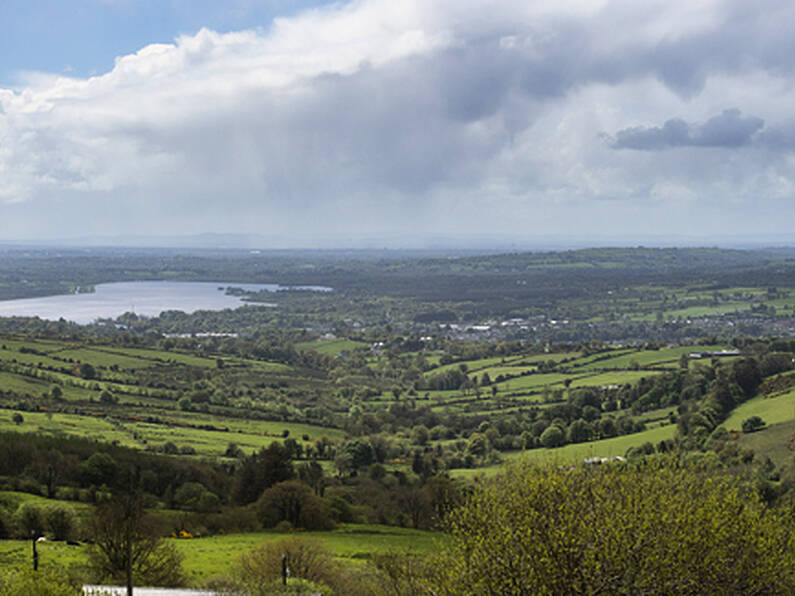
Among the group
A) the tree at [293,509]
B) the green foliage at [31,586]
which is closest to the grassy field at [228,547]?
the tree at [293,509]

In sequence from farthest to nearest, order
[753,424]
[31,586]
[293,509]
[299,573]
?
[753,424] → [293,509] → [299,573] → [31,586]

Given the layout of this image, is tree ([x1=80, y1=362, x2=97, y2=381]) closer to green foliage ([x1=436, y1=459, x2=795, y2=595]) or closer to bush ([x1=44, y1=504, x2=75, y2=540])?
bush ([x1=44, y1=504, x2=75, y2=540])

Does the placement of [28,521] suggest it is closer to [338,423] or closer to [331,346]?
[338,423]

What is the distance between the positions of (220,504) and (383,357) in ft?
360

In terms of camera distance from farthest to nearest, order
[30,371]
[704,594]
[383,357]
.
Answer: [383,357] → [30,371] → [704,594]

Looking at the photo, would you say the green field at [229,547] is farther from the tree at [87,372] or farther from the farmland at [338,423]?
the tree at [87,372]

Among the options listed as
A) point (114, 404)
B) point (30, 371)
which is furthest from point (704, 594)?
point (30, 371)

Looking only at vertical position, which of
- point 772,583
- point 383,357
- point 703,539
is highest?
point 703,539

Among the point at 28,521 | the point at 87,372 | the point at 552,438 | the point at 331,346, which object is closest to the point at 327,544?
the point at 28,521

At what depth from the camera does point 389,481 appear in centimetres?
7000

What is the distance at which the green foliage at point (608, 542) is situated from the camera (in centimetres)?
1920

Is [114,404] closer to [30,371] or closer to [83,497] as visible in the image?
[30,371]

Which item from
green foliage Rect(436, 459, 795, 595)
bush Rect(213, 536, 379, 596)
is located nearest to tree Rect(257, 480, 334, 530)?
bush Rect(213, 536, 379, 596)

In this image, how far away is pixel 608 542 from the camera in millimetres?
19516
